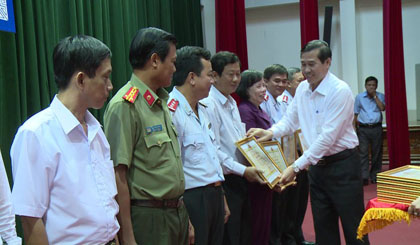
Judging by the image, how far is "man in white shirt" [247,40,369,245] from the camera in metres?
2.57

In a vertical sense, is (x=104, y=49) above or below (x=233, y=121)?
above

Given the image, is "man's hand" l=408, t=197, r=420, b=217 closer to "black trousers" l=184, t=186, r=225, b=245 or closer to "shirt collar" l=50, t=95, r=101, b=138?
"black trousers" l=184, t=186, r=225, b=245

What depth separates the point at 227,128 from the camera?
8.63ft

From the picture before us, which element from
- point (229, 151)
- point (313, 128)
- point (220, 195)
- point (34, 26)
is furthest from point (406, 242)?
point (34, 26)

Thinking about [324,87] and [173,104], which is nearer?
[173,104]

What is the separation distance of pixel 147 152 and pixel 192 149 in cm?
45

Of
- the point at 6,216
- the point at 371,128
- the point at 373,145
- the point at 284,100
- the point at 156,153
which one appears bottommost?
the point at 373,145

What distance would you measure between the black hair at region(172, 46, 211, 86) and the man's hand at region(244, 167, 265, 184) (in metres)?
0.72

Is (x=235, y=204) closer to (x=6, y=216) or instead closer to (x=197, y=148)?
(x=197, y=148)

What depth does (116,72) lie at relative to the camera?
172 inches

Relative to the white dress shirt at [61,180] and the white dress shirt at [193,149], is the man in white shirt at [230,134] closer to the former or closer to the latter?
the white dress shirt at [193,149]

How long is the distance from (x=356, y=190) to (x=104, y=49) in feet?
6.01

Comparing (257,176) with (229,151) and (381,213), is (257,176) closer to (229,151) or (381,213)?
(229,151)

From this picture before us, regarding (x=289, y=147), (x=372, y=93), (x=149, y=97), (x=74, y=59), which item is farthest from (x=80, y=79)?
(x=372, y=93)
